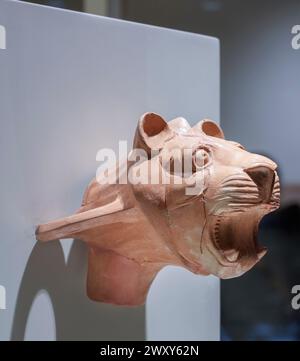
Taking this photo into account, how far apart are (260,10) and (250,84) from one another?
0.15 meters

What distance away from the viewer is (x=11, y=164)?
90 cm

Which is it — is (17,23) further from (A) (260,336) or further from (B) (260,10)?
(A) (260,336)

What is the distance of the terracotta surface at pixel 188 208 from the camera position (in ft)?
2.40

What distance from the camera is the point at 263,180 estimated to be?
73cm

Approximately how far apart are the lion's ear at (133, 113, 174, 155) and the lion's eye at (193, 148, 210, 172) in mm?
65

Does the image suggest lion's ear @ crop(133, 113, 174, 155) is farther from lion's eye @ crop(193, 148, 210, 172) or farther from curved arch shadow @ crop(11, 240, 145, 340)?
curved arch shadow @ crop(11, 240, 145, 340)

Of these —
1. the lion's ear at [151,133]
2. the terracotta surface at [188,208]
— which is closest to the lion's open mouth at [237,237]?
the terracotta surface at [188,208]

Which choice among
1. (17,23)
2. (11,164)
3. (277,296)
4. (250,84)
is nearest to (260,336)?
(277,296)

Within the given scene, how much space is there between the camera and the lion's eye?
754 mm

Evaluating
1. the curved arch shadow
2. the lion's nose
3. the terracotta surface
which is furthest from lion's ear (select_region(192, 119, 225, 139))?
the curved arch shadow

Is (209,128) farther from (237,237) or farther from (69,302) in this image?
(69,302)

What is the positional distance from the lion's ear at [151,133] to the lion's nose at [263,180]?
0.14m

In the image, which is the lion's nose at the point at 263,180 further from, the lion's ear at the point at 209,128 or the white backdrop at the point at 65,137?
the white backdrop at the point at 65,137

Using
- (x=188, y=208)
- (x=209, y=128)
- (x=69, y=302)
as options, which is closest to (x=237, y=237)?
(x=188, y=208)
